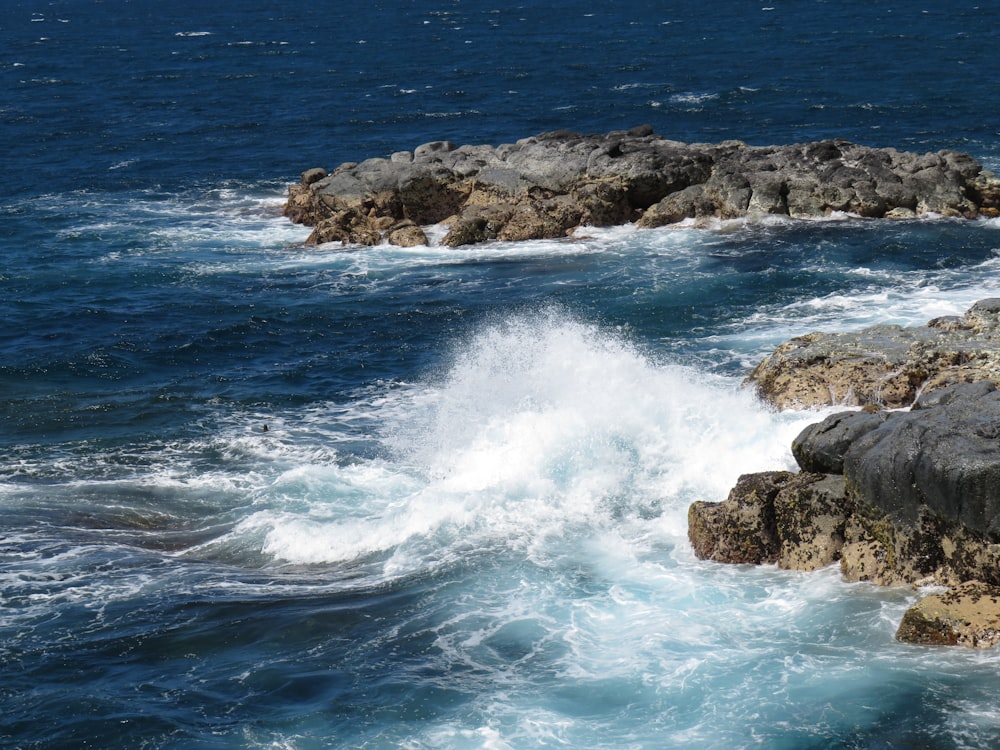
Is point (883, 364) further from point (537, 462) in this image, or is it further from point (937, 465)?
point (937, 465)

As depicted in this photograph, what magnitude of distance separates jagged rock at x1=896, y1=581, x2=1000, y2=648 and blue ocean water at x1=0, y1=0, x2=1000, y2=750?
304mm

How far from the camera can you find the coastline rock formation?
45.7 meters

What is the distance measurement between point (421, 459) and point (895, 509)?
37.5ft

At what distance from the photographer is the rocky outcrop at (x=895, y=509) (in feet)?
61.7

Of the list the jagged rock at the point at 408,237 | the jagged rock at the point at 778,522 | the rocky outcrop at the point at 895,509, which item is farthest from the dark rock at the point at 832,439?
the jagged rock at the point at 408,237

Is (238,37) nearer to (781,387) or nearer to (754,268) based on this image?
(754,268)

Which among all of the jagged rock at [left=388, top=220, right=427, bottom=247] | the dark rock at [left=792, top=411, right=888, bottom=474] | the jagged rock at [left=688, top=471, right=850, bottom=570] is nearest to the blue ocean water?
the jagged rock at [left=688, top=471, right=850, bottom=570]

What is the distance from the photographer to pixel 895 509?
19969 mm

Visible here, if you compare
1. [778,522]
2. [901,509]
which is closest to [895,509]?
[901,509]

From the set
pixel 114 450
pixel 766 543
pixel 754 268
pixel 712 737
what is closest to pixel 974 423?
pixel 766 543

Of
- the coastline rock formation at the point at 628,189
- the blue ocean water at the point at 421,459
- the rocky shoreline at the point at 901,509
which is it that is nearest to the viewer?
the blue ocean water at the point at 421,459

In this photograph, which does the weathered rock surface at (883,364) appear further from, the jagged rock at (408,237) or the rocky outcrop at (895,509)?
the jagged rock at (408,237)

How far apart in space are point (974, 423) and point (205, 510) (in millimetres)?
14795

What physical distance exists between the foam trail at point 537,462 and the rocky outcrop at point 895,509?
2113 millimetres
